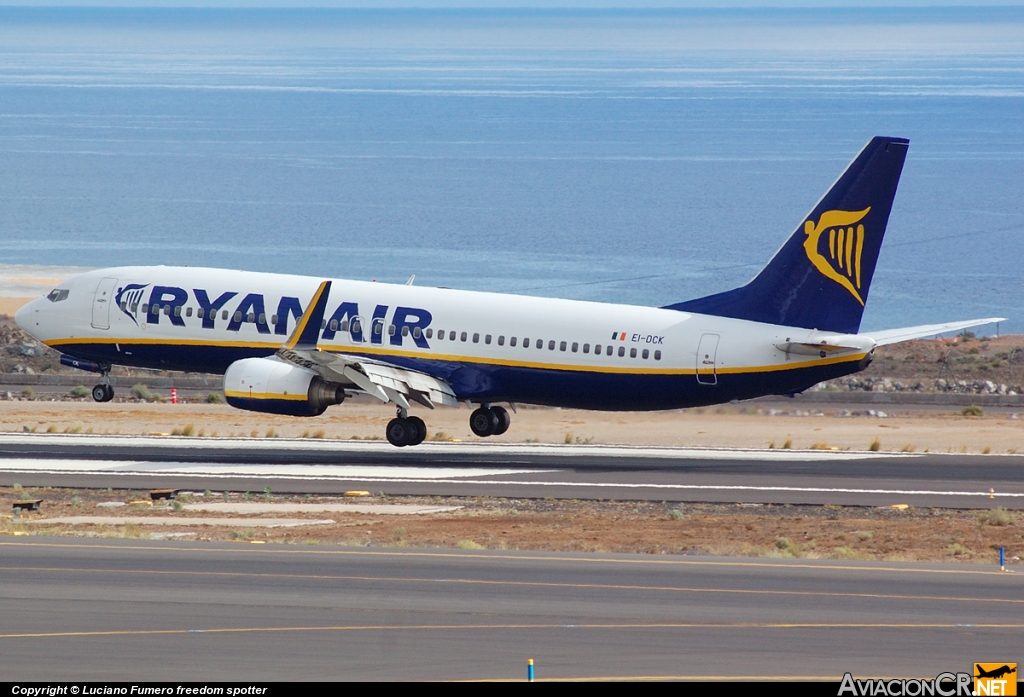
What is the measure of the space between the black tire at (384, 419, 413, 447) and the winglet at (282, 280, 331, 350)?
366cm

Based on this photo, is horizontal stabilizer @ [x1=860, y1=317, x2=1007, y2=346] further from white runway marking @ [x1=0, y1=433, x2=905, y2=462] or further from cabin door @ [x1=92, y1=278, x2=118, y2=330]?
cabin door @ [x1=92, y1=278, x2=118, y2=330]

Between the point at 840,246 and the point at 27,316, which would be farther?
the point at 27,316

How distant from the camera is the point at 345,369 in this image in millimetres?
39656

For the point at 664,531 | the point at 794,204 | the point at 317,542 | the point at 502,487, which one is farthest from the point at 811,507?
the point at 794,204

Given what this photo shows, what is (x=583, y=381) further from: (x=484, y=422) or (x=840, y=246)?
(x=840, y=246)

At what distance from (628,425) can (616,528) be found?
22322mm

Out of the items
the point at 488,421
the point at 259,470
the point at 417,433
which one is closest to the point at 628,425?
the point at 488,421

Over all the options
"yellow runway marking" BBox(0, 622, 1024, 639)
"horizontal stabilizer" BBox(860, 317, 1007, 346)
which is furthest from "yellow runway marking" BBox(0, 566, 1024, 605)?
"horizontal stabilizer" BBox(860, 317, 1007, 346)

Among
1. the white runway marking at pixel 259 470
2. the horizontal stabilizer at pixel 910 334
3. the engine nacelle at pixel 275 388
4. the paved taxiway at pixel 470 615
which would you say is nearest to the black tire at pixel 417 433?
the white runway marking at pixel 259 470

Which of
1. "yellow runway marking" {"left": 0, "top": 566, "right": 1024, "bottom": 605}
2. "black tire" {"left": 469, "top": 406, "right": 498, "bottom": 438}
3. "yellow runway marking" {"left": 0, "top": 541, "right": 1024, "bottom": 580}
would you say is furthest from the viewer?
"black tire" {"left": 469, "top": 406, "right": 498, "bottom": 438}

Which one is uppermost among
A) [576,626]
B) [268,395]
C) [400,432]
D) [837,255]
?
[837,255]

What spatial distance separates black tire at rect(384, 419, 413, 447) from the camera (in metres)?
41.8

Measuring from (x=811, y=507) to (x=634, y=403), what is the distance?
8048mm

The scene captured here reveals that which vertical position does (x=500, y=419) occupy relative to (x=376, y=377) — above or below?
below
